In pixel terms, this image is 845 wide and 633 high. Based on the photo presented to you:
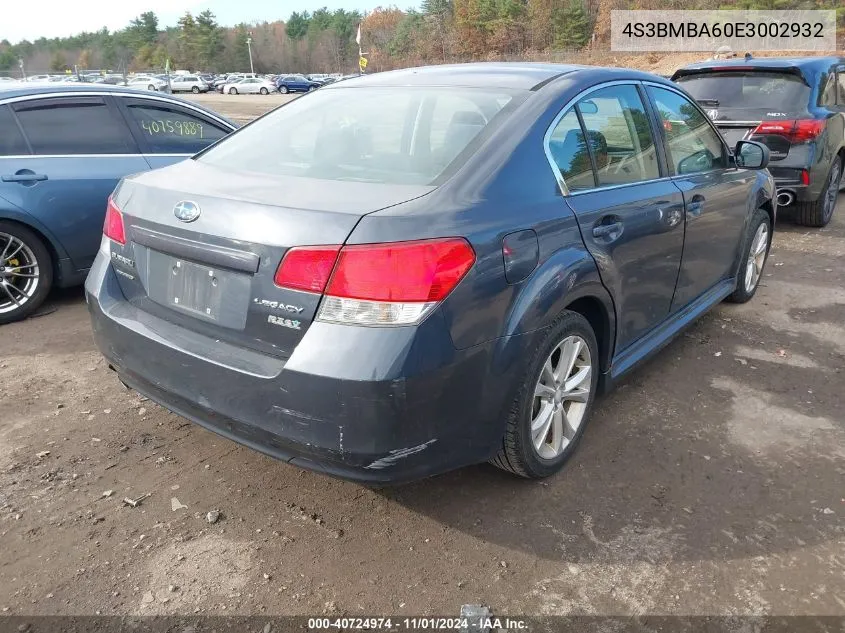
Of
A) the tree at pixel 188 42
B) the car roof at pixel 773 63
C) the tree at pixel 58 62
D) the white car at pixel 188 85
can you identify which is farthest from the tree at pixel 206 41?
the car roof at pixel 773 63

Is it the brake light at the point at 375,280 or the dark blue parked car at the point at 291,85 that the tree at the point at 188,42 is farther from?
the brake light at the point at 375,280

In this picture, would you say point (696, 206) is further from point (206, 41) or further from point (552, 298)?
point (206, 41)

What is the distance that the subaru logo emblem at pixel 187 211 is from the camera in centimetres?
239

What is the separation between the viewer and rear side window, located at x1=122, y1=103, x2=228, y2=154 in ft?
17.5

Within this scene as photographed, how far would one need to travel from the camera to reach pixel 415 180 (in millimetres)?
2463

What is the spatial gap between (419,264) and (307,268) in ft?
1.15

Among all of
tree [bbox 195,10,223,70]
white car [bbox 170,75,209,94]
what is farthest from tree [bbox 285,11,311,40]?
white car [bbox 170,75,209,94]

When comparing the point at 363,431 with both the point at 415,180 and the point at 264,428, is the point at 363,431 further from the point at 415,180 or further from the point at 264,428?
the point at 415,180

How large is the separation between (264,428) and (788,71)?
697 cm

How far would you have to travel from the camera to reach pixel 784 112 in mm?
6898

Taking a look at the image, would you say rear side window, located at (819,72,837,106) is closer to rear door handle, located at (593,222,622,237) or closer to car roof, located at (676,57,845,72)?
car roof, located at (676,57,845,72)

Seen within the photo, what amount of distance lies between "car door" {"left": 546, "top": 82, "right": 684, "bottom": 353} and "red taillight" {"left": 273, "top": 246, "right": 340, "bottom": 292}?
1.09m

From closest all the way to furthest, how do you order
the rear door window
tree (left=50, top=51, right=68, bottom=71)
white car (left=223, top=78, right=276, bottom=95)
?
1. the rear door window
2. white car (left=223, top=78, right=276, bottom=95)
3. tree (left=50, top=51, right=68, bottom=71)

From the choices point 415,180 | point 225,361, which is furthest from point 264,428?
point 415,180
